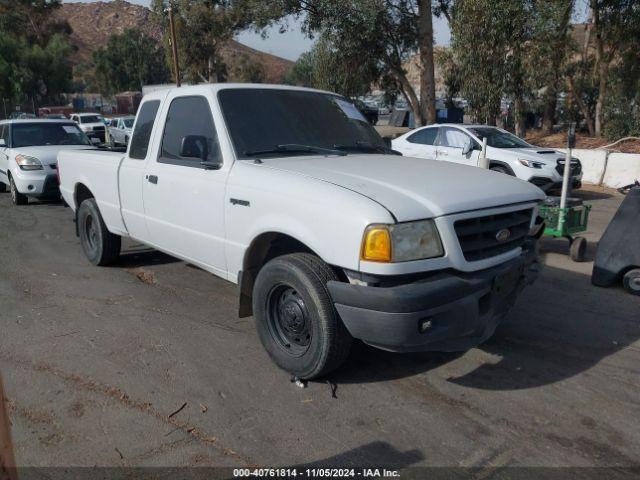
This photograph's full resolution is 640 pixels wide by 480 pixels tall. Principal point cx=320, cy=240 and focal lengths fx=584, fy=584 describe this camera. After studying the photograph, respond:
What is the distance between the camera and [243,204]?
407cm

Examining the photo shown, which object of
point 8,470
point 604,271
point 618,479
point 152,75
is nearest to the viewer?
point 8,470

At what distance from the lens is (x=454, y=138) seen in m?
12.4

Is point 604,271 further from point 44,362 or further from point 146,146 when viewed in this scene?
point 44,362

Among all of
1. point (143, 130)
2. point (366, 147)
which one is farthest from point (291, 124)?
point (143, 130)

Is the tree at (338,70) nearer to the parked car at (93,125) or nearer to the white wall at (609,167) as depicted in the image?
the white wall at (609,167)

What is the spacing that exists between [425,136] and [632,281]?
7.63m

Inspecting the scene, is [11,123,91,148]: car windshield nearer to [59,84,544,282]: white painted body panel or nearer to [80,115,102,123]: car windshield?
[59,84,544,282]: white painted body panel

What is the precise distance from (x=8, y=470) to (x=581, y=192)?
44.3ft

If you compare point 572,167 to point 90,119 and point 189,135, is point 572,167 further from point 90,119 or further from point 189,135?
point 90,119

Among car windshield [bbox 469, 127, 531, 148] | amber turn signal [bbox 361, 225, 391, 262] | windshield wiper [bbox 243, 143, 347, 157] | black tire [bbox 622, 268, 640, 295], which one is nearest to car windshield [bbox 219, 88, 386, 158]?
windshield wiper [bbox 243, 143, 347, 157]

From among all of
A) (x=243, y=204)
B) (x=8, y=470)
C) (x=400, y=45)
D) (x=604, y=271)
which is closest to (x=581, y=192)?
(x=604, y=271)

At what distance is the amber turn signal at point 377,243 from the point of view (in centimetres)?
323

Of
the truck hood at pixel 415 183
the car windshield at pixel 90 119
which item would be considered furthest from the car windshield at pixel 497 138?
the car windshield at pixel 90 119

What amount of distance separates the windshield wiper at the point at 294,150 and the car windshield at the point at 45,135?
29.2ft
